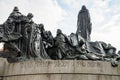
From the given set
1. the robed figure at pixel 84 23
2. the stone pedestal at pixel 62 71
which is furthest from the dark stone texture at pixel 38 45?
the robed figure at pixel 84 23

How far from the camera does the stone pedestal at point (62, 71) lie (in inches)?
487

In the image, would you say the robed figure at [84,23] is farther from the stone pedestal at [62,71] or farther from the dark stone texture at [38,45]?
the stone pedestal at [62,71]

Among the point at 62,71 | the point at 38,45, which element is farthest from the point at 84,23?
the point at 62,71

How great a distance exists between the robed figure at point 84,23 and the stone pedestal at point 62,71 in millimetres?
5818

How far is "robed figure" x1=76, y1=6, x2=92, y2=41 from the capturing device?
1859cm

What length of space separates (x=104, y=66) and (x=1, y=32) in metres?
6.19

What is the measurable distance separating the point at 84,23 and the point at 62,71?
23.9ft

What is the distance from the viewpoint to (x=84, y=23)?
62.1 ft

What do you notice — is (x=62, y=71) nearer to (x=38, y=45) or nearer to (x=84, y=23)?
(x=38, y=45)

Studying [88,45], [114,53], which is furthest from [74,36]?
[114,53]

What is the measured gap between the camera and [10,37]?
14484mm

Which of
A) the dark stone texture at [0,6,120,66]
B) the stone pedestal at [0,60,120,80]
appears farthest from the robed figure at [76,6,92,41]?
the stone pedestal at [0,60,120,80]

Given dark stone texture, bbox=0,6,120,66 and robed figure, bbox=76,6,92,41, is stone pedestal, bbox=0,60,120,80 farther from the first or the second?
robed figure, bbox=76,6,92,41

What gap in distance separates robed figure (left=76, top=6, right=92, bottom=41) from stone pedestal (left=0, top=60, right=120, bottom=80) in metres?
5.82
